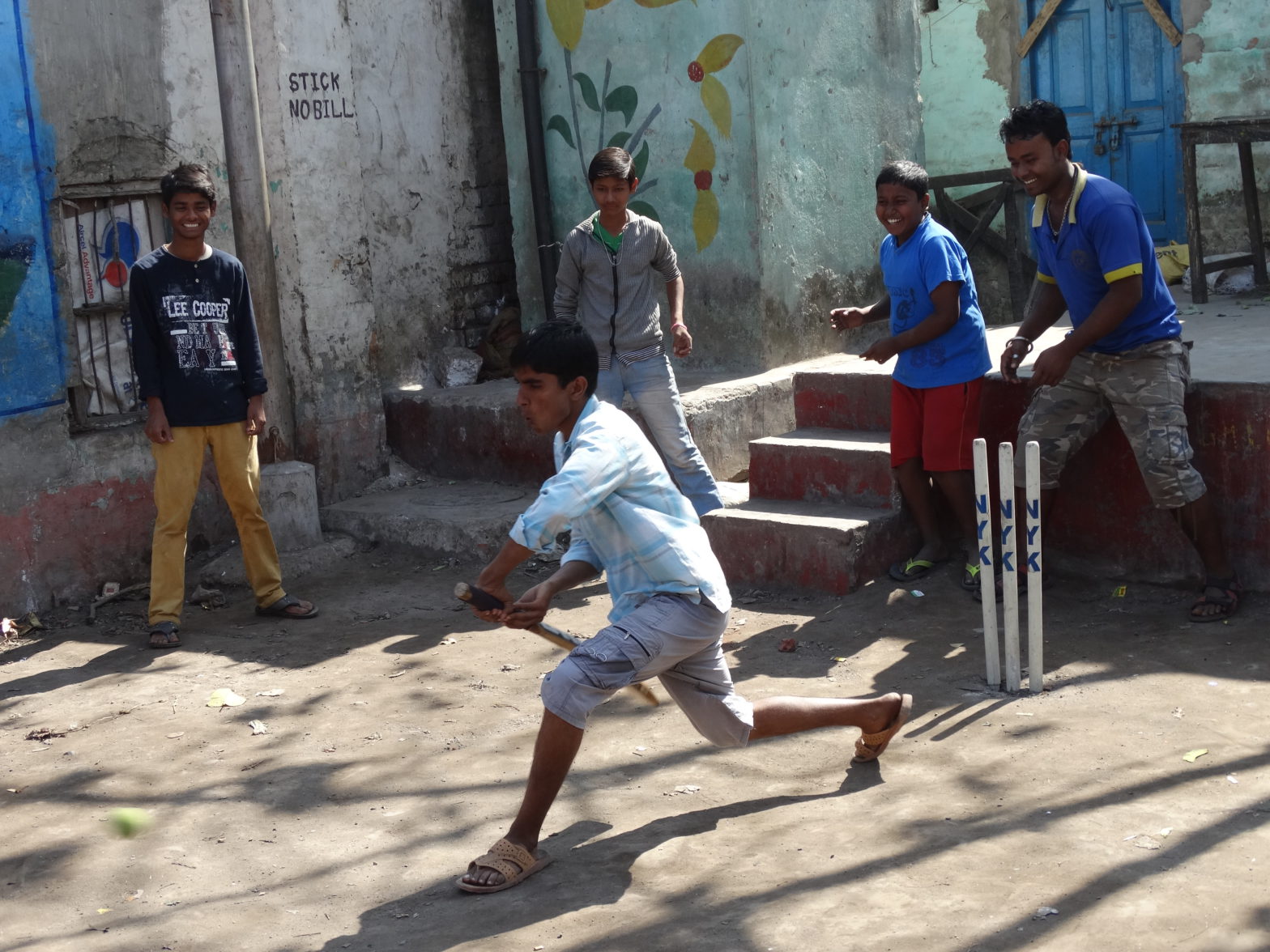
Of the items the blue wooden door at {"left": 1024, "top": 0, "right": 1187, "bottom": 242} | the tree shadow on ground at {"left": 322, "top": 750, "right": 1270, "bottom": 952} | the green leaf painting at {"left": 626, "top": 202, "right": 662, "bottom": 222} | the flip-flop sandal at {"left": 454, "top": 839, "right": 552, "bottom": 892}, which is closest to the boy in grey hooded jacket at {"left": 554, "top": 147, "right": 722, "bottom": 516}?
the green leaf painting at {"left": 626, "top": 202, "right": 662, "bottom": 222}

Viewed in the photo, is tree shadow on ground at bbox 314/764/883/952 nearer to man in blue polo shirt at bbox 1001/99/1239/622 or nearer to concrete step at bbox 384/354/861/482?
man in blue polo shirt at bbox 1001/99/1239/622

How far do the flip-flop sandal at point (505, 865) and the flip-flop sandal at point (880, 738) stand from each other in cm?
110

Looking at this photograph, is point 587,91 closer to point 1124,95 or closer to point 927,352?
point 927,352

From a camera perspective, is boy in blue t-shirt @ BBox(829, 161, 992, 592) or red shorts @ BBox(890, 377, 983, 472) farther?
red shorts @ BBox(890, 377, 983, 472)

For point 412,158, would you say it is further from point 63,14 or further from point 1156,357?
point 1156,357

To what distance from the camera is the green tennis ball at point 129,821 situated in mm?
4043

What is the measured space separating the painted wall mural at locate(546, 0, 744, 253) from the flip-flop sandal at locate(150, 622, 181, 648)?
139 inches

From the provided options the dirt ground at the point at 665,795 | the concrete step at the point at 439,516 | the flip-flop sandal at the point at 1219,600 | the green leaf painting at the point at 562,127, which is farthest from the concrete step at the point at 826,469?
the green leaf painting at the point at 562,127

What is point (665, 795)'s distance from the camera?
4055mm

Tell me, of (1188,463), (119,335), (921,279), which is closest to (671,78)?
(921,279)

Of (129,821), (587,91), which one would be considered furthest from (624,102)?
(129,821)

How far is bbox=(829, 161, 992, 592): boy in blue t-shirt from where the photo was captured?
217 inches

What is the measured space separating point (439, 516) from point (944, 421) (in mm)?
2657

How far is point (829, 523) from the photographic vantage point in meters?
5.97
